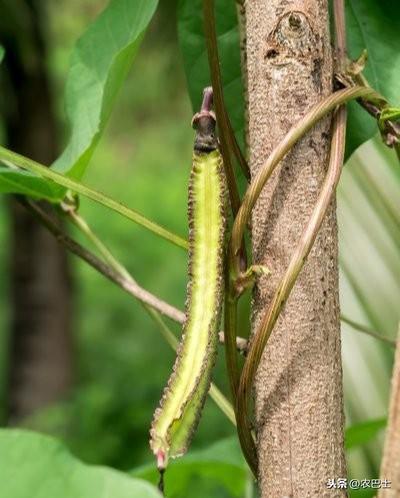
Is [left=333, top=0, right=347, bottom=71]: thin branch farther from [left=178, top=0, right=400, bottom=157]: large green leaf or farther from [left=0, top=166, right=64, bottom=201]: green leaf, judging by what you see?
[left=0, top=166, right=64, bottom=201]: green leaf

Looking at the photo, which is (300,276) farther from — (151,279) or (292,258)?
(151,279)

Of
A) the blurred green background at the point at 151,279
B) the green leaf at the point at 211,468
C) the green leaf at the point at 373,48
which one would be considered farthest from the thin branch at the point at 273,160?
the blurred green background at the point at 151,279

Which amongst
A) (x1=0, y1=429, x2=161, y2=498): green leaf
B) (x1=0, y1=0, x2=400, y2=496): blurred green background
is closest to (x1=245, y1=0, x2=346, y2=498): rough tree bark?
(x1=0, y1=429, x2=161, y2=498): green leaf

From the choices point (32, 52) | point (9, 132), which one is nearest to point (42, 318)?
point (9, 132)

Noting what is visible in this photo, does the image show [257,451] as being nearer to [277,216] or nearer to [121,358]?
[277,216]

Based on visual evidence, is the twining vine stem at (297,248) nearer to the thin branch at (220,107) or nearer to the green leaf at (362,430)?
the thin branch at (220,107)

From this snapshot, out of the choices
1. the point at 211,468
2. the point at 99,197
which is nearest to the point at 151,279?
the point at 211,468
